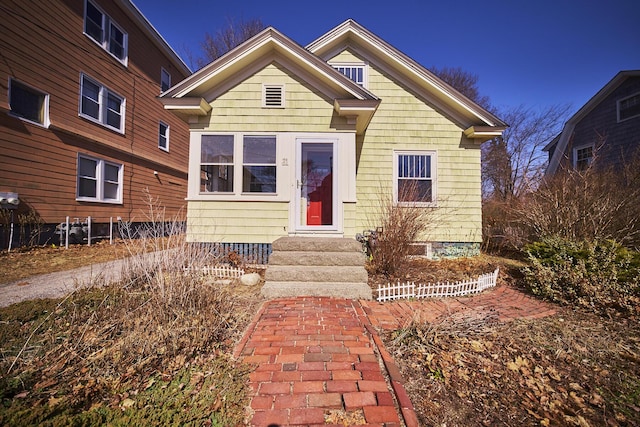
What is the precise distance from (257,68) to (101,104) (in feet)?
25.8

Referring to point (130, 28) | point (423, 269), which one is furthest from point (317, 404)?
point (130, 28)

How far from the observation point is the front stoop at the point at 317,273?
14.9 ft

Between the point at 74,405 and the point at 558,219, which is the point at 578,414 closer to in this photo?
the point at 74,405

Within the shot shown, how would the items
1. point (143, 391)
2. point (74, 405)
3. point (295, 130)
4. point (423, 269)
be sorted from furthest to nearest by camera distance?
1. point (295, 130)
2. point (423, 269)
3. point (143, 391)
4. point (74, 405)

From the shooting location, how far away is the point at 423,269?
600 centimetres

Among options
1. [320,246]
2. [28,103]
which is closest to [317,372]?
[320,246]

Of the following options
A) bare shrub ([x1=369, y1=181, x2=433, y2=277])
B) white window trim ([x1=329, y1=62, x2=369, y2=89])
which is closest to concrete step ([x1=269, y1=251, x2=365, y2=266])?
bare shrub ([x1=369, y1=181, x2=433, y2=277])

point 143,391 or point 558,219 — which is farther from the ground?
point 558,219

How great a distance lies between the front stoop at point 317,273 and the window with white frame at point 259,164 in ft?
7.06

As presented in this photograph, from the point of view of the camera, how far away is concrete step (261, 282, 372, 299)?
4.52 metres

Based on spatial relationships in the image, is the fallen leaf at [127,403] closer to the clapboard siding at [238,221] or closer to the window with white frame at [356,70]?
the clapboard siding at [238,221]

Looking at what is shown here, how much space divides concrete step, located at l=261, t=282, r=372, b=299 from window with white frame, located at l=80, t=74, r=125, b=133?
33.9 ft

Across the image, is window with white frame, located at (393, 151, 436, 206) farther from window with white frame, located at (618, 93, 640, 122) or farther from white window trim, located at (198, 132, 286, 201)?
window with white frame, located at (618, 93, 640, 122)

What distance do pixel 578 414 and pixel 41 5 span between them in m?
14.3
